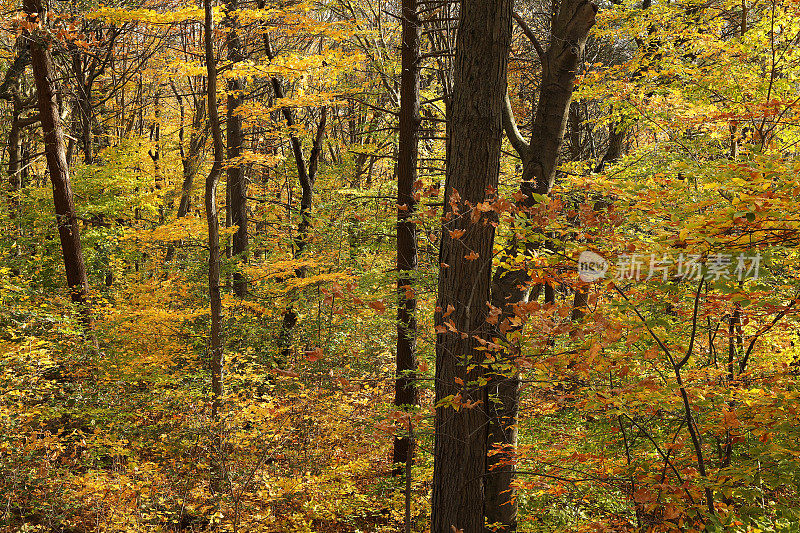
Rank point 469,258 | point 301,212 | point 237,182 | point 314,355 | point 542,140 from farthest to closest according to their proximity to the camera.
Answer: point 237,182 < point 301,212 < point 542,140 < point 469,258 < point 314,355

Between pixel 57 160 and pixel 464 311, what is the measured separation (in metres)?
8.27

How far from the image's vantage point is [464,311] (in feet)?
11.7

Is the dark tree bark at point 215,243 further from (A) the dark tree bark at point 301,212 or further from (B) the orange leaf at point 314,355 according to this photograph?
(B) the orange leaf at point 314,355

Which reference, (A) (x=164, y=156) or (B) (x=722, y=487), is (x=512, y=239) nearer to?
(B) (x=722, y=487)

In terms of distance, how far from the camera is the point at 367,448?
1016 centimetres

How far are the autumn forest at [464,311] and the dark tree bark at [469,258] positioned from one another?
0.02 metres

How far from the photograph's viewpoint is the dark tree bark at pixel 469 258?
3477mm

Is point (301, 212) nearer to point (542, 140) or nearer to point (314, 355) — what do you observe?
point (542, 140)

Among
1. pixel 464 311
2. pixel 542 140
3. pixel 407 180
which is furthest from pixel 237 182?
pixel 464 311

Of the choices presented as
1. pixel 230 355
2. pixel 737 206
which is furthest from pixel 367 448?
pixel 737 206

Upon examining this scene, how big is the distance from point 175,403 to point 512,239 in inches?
247

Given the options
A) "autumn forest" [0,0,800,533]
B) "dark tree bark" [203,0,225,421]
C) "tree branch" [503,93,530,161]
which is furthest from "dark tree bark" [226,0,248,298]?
Answer: "tree branch" [503,93,530,161]

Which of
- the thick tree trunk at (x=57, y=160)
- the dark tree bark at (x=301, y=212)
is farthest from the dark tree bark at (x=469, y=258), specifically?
the dark tree bark at (x=301, y=212)

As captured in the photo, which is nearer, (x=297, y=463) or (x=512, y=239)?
(x=512, y=239)
